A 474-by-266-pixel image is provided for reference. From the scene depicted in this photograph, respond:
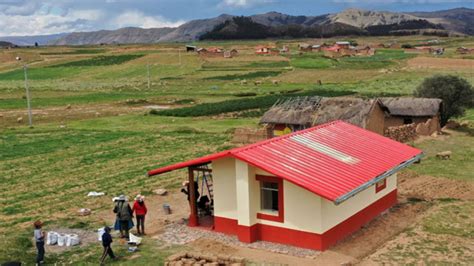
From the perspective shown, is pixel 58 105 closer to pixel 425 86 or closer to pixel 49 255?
pixel 425 86

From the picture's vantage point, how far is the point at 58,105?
212 ft

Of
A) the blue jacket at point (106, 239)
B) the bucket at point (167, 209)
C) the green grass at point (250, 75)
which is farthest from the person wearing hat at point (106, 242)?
the green grass at point (250, 75)

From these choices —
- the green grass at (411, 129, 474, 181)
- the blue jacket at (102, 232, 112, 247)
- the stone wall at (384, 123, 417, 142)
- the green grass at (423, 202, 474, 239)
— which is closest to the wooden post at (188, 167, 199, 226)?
the blue jacket at (102, 232, 112, 247)

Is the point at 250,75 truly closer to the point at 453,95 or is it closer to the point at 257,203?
the point at 453,95

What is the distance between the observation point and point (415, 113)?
3959cm

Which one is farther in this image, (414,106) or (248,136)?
(414,106)

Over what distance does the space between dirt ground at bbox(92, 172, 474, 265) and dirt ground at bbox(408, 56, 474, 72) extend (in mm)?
68923

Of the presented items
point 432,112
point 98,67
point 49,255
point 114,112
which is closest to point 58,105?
point 114,112

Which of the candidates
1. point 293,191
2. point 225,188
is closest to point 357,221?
point 293,191

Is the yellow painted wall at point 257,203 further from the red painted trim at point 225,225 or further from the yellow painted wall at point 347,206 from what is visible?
the red painted trim at point 225,225

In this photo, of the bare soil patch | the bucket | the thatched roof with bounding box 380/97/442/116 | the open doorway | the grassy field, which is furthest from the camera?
the thatched roof with bounding box 380/97/442/116

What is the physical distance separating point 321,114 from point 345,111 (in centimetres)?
161

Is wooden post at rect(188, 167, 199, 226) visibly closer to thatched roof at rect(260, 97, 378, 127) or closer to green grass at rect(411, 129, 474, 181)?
green grass at rect(411, 129, 474, 181)

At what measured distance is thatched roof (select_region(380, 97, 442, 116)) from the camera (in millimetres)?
39281
